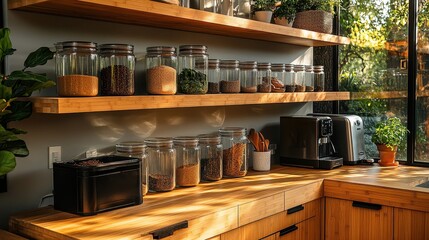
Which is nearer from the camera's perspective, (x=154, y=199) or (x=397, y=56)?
(x=154, y=199)

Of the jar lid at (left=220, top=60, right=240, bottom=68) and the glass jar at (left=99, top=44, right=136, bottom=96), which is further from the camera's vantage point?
the jar lid at (left=220, top=60, right=240, bottom=68)

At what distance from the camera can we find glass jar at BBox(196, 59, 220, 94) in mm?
2752

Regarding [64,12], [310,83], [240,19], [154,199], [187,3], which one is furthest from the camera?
[310,83]

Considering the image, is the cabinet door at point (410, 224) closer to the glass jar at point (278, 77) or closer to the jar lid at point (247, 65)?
the glass jar at point (278, 77)

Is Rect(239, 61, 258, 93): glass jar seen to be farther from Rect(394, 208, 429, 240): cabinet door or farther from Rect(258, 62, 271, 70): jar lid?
Rect(394, 208, 429, 240): cabinet door

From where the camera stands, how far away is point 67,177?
6.91ft

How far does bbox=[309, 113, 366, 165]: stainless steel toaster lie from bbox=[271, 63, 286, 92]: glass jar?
578 mm

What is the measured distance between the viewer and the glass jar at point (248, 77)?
2.95 m

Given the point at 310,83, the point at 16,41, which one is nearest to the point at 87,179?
the point at 16,41

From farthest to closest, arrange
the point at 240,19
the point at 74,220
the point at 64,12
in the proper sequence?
the point at 240,19
the point at 64,12
the point at 74,220

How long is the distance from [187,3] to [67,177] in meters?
1.09

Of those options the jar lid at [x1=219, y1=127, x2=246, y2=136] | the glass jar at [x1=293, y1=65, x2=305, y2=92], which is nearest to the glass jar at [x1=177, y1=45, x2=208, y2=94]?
the jar lid at [x1=219, y1=127, x2=246, y2=136]

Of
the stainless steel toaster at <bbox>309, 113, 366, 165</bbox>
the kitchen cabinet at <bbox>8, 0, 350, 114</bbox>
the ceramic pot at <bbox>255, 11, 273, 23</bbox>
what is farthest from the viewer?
the stainless steel toaster at <bbox>309, 113, 366, 165</bbox>

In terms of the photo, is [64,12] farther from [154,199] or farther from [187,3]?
[154,199]
